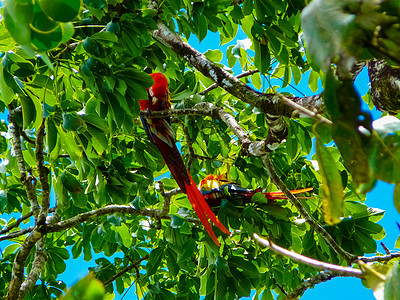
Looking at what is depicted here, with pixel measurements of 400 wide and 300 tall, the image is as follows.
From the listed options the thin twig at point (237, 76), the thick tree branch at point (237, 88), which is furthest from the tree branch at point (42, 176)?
the thin twig at point (237, 76)

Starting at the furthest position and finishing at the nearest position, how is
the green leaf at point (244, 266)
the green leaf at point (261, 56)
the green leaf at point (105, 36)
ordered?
1. the green leaf at point (244, 266)
2. the green leaf at point (261, 56)
3. the green leaf at point (105, 36)

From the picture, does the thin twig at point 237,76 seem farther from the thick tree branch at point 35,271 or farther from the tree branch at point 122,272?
the thick tree branch at point 35,271

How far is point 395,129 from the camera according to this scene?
474mm

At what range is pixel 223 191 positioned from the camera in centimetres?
218

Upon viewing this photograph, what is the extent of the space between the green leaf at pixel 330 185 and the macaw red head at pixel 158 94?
1.92m

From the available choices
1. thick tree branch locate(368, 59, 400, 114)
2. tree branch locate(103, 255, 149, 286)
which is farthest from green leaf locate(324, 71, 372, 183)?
tree branch locate(103, 255, 149, 286)

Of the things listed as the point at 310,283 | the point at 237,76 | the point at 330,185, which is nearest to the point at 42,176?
the point at 237,76

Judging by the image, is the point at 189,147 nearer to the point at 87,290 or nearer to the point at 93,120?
the point at 93,120

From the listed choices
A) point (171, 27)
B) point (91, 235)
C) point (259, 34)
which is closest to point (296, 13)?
point (259, 34)

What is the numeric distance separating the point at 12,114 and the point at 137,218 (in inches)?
35.2

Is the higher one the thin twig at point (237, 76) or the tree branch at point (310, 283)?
the thin twig at point (237, 76)

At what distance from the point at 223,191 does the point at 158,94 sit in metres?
0.63

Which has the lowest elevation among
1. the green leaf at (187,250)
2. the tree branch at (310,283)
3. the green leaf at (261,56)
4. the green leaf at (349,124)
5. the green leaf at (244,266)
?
the green leaf at (349,124)

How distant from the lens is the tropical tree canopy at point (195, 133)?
45cm
